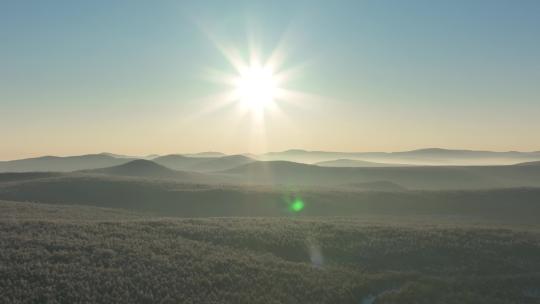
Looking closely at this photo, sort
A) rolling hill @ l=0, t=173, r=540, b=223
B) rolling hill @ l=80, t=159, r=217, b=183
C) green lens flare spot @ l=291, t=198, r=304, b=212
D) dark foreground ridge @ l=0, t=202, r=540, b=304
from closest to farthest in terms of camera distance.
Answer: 1. dark foreground ridge @ l=0, t=202, r=540, b=304
2. rolling hill @ l=0, t=173, r=540, b=223
3. green lens flare spot @ l=291, t=198, r=304, b=212
4. rolling hill @ l=80, t=159, r=217, b=183

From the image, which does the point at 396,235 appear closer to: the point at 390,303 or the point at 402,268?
the point at 402,268

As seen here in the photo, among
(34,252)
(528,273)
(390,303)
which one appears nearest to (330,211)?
(528,273)

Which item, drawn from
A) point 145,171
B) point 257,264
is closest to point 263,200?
point 257,264

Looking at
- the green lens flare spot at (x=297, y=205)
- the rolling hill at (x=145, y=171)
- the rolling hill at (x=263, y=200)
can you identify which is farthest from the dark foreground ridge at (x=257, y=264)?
the rolling hill at (x=145, y=171)

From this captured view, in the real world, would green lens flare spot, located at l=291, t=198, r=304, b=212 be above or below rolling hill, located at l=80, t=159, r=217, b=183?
below

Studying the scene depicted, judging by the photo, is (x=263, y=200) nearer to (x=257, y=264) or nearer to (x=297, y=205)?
(x=297, y=205)

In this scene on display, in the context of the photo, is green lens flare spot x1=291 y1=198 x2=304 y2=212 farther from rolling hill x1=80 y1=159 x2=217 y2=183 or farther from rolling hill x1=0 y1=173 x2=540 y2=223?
rolling hill x1=80 y1=159 x2=217 y2=183

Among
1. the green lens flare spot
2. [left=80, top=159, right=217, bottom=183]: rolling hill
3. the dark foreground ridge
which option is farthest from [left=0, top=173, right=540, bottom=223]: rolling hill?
[left=80, top=159, right=217, bottom=183]: rolling hill

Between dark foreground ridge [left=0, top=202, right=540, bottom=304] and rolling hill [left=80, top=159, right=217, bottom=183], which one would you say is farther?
rolling hill [left=80, top=159, right=217, bottom=183]
